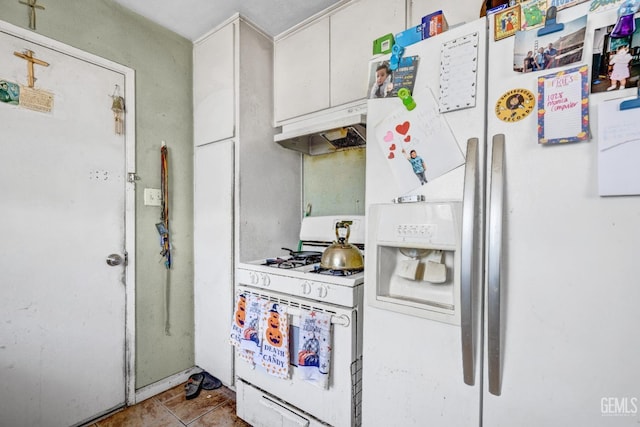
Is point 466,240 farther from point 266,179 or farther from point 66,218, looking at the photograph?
point 66,218

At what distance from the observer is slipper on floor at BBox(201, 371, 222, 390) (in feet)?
6.79

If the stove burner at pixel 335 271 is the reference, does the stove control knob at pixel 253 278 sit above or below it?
below

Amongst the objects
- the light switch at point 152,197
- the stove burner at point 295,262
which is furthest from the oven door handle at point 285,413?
the light switch at point 152,197

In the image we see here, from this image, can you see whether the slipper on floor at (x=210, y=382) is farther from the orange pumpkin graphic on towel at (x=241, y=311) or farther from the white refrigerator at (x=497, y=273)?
the white refrigerator at (x=497, y=273)

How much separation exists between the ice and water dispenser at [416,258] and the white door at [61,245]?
169cm

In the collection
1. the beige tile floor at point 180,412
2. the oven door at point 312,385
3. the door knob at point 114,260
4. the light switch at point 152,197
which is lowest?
the beige tile floor at point 180,412

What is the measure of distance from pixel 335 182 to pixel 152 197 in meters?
1.32

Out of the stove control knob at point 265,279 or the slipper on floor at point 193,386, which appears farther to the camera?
the slipper on floor at point 193,386

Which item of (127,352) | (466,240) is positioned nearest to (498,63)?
(466,240)

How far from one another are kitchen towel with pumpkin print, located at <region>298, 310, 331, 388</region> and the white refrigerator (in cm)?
23

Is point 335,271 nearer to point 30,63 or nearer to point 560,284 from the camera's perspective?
point 560,284

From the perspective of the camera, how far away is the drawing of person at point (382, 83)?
1.14 metres

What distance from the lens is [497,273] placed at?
0.86 metres

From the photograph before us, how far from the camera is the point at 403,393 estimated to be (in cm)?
107
